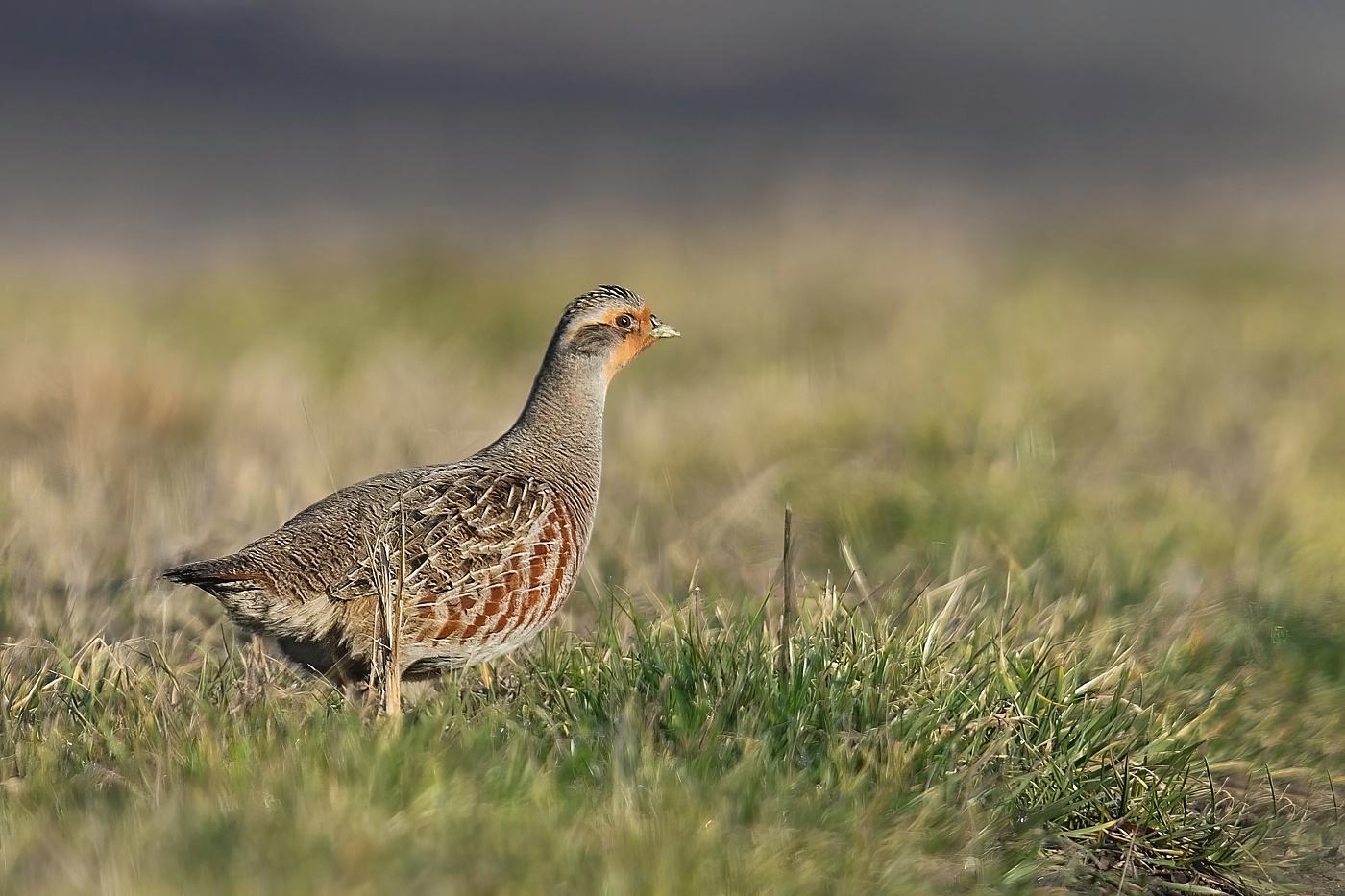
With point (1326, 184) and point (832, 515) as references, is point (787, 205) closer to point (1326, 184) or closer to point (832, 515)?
point (832, 515)

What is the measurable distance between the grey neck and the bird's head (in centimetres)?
3

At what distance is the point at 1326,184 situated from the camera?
1391 centimetres

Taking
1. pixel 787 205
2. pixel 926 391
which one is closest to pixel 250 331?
pixel 787 205

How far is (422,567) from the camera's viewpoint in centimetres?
405

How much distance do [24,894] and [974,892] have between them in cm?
173

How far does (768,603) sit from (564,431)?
827 millimetres

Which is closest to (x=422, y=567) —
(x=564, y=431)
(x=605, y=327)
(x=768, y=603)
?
(x=564, y=431)

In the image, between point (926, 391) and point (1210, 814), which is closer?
point (1210, 814)

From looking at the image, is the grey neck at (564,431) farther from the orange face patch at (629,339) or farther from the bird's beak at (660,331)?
the bird's beak at (660,331)

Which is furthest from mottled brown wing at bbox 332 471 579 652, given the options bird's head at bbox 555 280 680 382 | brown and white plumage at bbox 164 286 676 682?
bird's head at bbox 555 280 680 382

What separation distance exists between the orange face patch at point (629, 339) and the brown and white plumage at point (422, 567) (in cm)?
55

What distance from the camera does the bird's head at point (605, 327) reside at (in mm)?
4836

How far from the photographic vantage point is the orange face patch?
491 cm

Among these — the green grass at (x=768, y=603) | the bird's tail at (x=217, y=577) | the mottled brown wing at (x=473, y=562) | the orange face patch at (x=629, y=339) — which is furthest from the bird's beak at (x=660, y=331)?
the bird's tail at (x=217, y=577)
